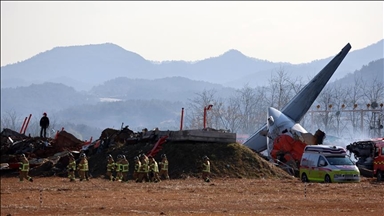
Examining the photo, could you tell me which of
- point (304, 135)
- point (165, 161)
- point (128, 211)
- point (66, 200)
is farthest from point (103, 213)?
point (304, 135)

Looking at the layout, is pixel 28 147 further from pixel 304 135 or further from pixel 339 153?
pixel 339 153

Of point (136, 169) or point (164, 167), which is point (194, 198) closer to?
point (136, 169)

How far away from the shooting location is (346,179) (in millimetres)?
40594

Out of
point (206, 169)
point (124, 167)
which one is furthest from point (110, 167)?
point (206, 169)

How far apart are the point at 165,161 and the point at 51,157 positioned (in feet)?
46.8

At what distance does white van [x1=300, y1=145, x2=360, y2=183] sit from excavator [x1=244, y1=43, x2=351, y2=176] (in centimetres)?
742

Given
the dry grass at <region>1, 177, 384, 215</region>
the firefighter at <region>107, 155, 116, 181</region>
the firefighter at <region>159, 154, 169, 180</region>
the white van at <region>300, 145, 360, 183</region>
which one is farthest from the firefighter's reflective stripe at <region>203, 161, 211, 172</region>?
the firefighter at <region>107, 155, 116, 181</region>

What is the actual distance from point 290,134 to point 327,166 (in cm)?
1263

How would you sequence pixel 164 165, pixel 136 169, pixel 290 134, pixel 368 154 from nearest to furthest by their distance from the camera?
pixel 136 169, pixel 164 165, pixel 368 154, pixel 290 134

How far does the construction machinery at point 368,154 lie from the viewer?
1733 inches

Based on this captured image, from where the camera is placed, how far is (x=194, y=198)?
3162 cm

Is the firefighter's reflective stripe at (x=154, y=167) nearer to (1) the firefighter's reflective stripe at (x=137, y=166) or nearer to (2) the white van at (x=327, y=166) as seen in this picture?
(1) the firefighter's reflective stripe at (x=137, y=166)

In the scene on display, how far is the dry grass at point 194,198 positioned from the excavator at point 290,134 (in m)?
9.53

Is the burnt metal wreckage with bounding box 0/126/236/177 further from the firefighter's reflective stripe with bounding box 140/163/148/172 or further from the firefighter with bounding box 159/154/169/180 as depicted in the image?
the firefighter's reflective stripe with bounding box 140/163/148/172
